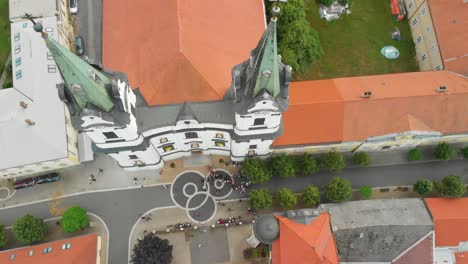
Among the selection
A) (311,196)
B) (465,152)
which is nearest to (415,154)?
(465,152)

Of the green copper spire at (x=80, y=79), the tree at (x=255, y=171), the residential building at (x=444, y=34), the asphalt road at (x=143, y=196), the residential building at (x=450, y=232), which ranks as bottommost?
the residential building at (x=450, y=232)

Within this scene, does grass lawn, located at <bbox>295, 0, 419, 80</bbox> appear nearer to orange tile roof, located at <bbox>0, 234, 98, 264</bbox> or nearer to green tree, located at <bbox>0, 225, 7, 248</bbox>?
orange tile roof, located at <bbox>0, 234, 98, 264</bbox>

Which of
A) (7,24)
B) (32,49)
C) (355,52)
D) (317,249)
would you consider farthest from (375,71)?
(7,24)

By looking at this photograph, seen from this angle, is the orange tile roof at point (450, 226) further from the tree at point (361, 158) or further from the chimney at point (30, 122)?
the chimney at point (30, 122)

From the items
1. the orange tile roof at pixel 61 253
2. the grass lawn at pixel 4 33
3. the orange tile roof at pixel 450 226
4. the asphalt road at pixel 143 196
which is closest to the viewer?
the orange tile roof at pixel 61 253

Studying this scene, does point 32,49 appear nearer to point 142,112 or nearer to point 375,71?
point 142,112

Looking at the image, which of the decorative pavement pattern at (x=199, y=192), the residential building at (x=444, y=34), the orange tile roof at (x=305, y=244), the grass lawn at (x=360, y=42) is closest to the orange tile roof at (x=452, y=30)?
the residential building at (x=444, y=34)

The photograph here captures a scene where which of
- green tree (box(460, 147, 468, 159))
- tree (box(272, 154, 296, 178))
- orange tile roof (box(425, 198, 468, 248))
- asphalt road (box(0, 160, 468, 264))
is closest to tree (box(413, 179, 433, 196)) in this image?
orange tile roof (box(425, 198, 468, 248))
